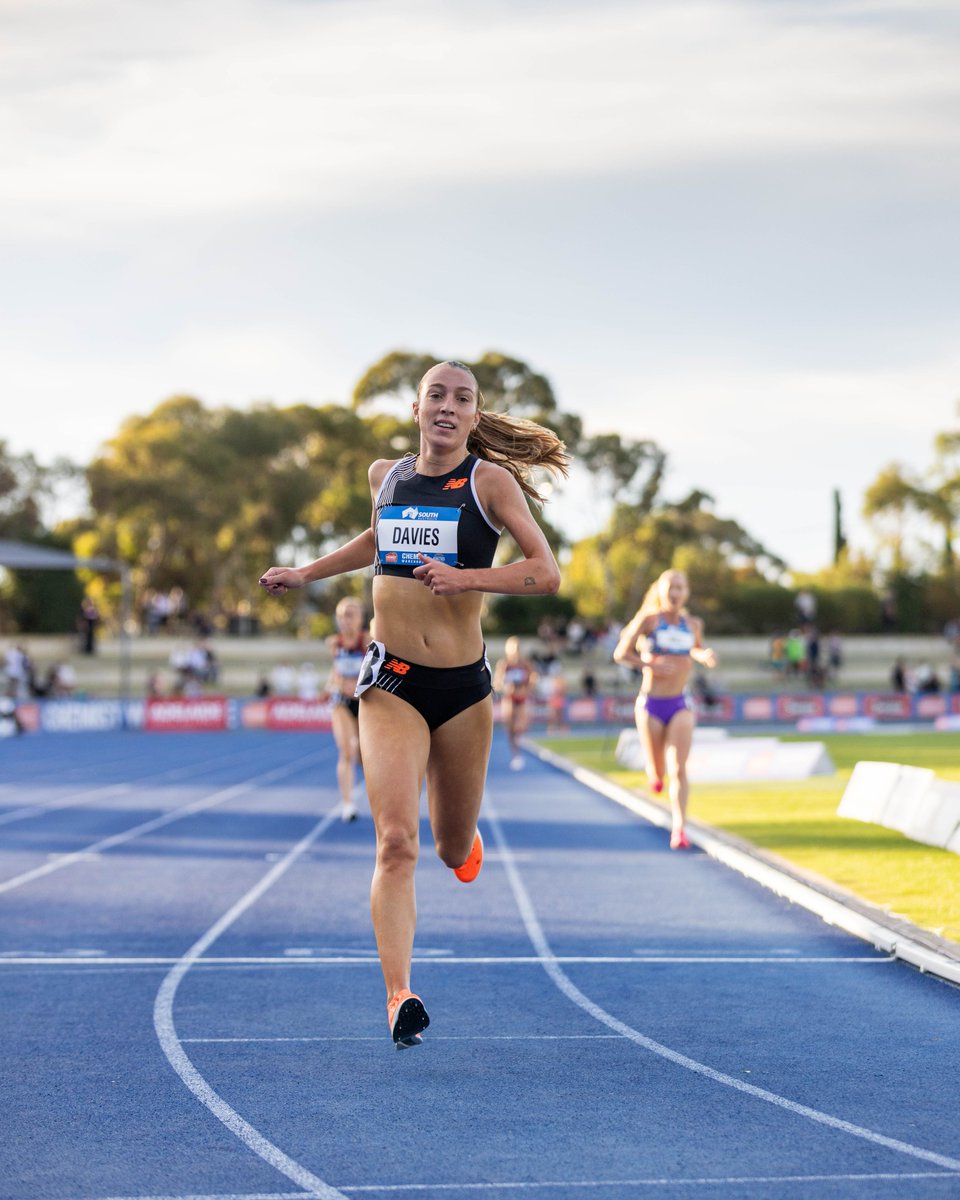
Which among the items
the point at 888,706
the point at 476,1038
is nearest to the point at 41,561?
the point at 888,706

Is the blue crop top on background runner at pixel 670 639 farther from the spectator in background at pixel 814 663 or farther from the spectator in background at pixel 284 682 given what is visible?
the spectator in background at pixel 814 663

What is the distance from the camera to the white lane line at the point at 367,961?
25.5 feet

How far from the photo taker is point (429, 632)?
5.68 meters

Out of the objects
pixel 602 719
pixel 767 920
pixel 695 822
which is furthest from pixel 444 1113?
pixel 602 719

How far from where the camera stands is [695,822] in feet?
47.6

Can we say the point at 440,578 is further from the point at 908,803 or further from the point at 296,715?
the point at 296,715

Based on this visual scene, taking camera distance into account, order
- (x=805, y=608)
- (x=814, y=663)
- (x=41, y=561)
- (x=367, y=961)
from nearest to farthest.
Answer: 1. (x=367, y=961)
2. (x=41, y=561)
3. (x=814, y=663)
4. (x=805, y=608)

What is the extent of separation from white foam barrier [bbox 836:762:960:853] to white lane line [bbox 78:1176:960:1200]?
766cm

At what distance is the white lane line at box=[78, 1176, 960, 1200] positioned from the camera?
4.00 meters

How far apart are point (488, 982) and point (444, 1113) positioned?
245 centimetres

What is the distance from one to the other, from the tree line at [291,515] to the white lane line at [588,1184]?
51825 millimetres

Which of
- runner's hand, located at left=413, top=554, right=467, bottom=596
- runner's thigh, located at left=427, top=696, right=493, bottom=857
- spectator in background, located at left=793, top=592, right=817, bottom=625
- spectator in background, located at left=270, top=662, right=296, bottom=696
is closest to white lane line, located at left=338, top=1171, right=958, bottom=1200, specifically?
runner's thigh, located at left=427, top=696, right=493, bottom=857

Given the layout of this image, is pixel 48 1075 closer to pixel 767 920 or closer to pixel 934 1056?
pixel 934 1056

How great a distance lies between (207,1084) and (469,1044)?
1.12 meters
